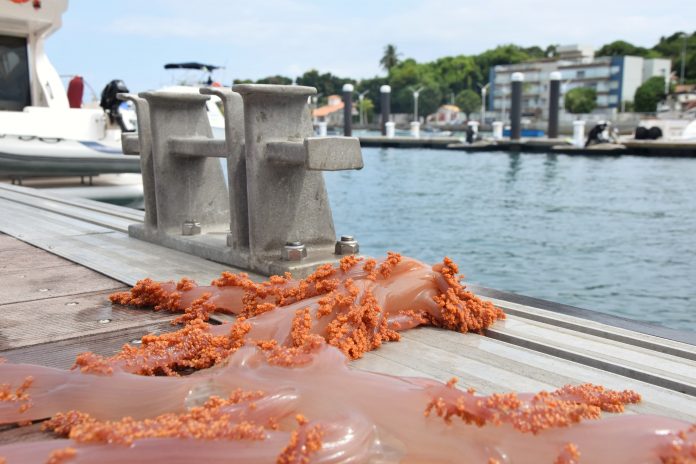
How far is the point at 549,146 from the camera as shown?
145 ft

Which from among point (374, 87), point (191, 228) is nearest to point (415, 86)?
point (374, 87)

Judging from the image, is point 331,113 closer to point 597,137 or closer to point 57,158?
point 597,137

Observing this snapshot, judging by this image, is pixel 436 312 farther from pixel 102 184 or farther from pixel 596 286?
pixel 102 184

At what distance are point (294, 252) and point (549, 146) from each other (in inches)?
1668

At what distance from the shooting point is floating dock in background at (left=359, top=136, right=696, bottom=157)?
38.1 metres

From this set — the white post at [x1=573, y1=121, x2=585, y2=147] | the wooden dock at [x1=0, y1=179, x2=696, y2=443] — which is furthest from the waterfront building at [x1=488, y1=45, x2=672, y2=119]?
the wooden dock at [x1=0, y1=179, x2=696, y2=443]

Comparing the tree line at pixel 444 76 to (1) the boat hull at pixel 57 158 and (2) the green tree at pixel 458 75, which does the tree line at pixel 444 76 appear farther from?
(1) the boat hull at pixel 57 158

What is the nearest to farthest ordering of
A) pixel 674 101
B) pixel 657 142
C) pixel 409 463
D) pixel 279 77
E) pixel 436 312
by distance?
pixel 409 463
pixel 436 312
pixel 657 142
pixel 674 101
pixel 279 77

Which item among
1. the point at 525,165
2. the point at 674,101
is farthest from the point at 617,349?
the point at 674,101

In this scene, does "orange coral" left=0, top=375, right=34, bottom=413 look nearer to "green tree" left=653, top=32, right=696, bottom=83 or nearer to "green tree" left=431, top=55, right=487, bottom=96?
"green tree" left=653, top=32, right=696, bottom=83

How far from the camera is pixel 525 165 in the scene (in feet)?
115

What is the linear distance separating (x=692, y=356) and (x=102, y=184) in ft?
49.9

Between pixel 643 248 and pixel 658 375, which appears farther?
pixel 643 248

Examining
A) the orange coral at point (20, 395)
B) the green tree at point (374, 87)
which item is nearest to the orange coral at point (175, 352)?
the orange coral at point (20, 395)
